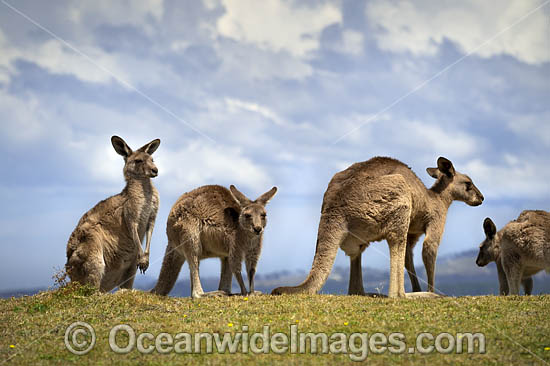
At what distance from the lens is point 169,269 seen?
1051 centimetres

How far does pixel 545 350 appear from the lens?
6.21m

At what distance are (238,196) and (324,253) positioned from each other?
1.85 meters

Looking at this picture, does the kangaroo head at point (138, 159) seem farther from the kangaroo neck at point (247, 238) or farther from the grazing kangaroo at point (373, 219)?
the grazing kangaroo at point (373, 219)

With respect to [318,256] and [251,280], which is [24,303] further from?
[318,256]

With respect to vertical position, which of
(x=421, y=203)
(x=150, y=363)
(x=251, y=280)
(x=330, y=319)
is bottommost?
(x=150, y=363)

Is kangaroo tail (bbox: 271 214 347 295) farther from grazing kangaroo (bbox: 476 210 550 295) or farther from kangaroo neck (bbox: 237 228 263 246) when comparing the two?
grazing kangaroo (bbox: 476 210 550 295)

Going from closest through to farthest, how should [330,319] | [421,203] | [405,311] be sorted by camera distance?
[330,319] < [405,311] < [421,203]

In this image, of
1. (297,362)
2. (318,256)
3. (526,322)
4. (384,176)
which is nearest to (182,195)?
(318,256)

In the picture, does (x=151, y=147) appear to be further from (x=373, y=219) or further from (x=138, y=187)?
(x=373, y=219)

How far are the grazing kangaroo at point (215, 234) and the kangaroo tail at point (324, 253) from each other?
991 mm

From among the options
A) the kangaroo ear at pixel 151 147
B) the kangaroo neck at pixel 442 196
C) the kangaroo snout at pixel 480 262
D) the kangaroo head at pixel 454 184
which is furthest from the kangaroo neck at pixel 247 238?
the kangaroo snout at pixel 480 262

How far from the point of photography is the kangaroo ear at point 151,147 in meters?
10.6

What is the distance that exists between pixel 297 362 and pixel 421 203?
5.20 m

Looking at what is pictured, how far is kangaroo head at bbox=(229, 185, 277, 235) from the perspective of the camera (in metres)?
9.45
